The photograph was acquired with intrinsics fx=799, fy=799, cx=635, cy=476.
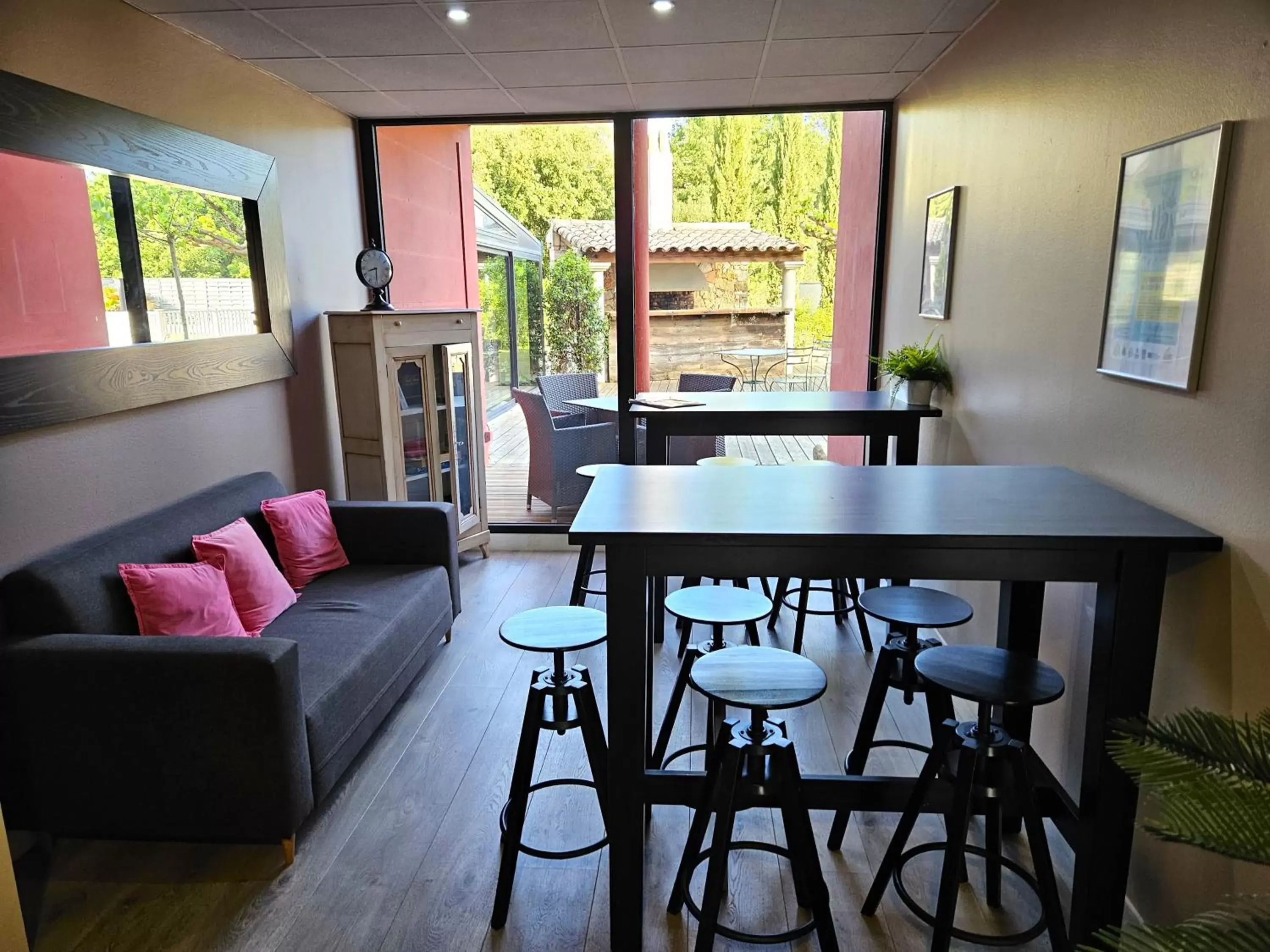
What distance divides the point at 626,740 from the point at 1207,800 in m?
1.09

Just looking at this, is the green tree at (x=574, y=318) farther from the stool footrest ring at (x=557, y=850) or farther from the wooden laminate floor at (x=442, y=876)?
the stool footrest ring at (x=557, y=850)

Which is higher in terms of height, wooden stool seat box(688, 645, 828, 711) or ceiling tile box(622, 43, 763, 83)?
ceiling tile box(622, 43, 763, 83)

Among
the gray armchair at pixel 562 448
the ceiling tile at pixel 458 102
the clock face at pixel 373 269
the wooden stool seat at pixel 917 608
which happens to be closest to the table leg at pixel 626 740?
the wooden stool seat at pixel 917 608

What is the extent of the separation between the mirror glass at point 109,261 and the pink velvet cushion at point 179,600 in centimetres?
68

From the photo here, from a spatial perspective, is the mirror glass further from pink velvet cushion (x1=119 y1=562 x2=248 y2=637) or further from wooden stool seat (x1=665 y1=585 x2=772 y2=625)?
wooden stool seat (x1=665 y1=585 x2=772 y2=625)

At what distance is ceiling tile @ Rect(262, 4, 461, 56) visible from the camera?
2.73m

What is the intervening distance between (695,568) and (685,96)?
308 cm

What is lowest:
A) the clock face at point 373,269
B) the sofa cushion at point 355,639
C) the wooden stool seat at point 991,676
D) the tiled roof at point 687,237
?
the sofa cushion at point 355,639

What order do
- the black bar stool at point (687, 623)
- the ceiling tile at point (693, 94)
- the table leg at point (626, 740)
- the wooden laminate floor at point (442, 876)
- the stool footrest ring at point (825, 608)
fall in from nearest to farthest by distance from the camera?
the table leg at point (626, 740) → the wooden laminate floor at point (442, 876) → the black bar stool at point (687, 623) → the stool footrest ring at point (825, 608) → the ceiling tile at point (693, 94)

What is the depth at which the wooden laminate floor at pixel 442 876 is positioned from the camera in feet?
6.19

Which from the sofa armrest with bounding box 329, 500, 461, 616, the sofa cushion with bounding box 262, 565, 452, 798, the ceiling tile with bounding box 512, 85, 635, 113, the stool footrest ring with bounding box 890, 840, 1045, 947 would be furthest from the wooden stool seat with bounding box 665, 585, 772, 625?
the ceiling tile with bounding box 512, 85, 635, 113

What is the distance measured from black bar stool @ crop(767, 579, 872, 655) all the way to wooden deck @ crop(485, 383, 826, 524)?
4.47ft

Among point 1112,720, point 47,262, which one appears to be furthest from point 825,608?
point 47,262

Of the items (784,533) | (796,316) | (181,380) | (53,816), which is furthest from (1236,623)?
(796,316)
